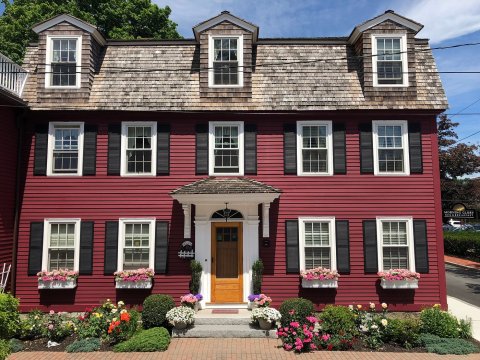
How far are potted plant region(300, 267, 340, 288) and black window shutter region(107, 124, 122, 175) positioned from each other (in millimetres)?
6299

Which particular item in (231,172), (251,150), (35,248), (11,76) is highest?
(11,76)

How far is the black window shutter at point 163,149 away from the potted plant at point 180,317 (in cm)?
402

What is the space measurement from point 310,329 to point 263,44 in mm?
8964

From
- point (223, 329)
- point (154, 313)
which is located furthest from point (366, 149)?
point (154, 313)

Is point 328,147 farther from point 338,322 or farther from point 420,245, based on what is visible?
point 338,322

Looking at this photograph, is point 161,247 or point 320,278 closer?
point 320,278

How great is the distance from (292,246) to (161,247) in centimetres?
382

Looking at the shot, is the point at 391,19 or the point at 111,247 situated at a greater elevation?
the point at 391,19

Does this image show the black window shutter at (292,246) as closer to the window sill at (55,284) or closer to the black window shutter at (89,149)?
the black window shutter at (89,149)

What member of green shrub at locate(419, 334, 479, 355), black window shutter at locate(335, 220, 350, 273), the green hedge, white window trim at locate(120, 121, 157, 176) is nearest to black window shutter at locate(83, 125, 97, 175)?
white window trim at locate(120, 121, 157, 176)

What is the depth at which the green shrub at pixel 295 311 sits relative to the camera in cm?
928

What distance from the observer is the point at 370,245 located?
36.9ft

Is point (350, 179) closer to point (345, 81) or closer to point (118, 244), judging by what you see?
point (345, 81)

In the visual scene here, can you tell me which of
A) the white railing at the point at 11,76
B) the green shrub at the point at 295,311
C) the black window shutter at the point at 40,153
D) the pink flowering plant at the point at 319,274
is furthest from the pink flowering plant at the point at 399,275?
the white railing at the point at 11,76
